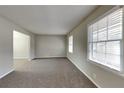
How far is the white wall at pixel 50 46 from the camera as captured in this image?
1085 cm

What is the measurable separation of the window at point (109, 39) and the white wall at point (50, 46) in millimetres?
7333

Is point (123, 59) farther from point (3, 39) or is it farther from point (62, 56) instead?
point (62, 56)

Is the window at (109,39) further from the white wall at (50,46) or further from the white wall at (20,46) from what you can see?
the white wall at (20,46)

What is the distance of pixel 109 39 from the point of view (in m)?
2.58

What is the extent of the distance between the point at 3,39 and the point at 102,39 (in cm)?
359

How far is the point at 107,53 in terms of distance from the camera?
271 cm

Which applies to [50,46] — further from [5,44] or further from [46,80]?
[46,80]

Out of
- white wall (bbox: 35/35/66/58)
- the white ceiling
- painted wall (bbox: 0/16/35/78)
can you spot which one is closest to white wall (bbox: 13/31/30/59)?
white wall (bbox: 35/35/66/58)

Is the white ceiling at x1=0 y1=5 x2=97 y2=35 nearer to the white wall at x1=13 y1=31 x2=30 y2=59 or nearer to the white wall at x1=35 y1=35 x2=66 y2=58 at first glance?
the white wall at x1=13 y1=31 x2=30 y2=59

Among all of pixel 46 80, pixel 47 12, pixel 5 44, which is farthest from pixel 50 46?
pixel 47 12

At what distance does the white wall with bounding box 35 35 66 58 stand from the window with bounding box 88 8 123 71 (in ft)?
24.1

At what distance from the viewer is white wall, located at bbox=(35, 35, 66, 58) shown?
1085 cm
